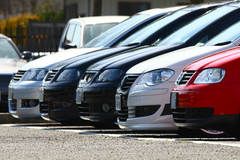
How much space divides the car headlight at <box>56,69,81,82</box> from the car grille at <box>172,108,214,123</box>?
2575mm

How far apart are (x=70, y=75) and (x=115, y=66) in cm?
111

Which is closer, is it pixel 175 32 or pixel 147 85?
pixel 147 85

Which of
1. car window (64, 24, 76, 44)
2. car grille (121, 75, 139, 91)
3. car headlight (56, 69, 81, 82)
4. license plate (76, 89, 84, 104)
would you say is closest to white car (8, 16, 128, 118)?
car headlight (56, 69, 81, 82)

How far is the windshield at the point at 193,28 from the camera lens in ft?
32.0

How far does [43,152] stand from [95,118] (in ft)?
8.82

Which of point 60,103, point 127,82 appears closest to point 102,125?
point 60,103

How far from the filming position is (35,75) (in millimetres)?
11203

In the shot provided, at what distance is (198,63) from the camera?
7953 mm

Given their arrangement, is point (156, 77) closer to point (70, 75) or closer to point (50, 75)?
point (70, 75)

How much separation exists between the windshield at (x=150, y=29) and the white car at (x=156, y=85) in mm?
1827

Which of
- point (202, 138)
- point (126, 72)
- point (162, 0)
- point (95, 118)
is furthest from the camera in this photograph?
point (162, 0)

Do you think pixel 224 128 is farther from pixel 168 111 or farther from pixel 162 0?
pixel 162 0

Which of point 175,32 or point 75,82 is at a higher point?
point 175,32

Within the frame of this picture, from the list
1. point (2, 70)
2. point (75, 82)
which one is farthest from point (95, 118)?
point (2, 70)
